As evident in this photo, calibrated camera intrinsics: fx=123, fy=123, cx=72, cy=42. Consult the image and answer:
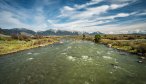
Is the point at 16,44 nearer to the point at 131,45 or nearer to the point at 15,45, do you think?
the point at 15,45

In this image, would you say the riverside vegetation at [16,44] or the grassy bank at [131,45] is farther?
the riverside vegetation at [16,44]

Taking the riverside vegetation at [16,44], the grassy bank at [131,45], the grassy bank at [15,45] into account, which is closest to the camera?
the grassy bank at [131,45]

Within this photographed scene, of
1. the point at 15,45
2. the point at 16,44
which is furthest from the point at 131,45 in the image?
the point at 16,44

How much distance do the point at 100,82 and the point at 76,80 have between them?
434 cm

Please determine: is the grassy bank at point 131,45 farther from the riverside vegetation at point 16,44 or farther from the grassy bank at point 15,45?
the riverside vegetation at point 16,44

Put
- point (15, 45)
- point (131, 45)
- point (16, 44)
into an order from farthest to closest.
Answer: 1. point (16, 44)
2. point (15, 45)
3. point (131, 45)

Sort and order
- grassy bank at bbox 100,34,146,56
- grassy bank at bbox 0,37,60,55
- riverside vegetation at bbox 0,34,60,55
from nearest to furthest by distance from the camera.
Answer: grassy bank at bbox 100,34,146,56, grassy bank at bbox 0,37,60,55, riverside vegetation at bbox 0,34,60,55

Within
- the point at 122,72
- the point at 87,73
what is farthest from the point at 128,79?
the point at 87,73

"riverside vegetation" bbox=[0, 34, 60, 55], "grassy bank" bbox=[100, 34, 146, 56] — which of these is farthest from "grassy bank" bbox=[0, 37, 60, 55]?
"grassy bank" bbox=[100, 34, 146, 56]

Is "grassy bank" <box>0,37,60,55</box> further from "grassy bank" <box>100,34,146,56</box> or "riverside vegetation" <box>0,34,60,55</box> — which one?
"grassy bank" <box>100,34,146,56</box>

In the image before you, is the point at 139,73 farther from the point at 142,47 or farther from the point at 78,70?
the point at 142,47

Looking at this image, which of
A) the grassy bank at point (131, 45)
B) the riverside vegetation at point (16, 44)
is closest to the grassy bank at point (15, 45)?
the riverside vegetation at point (16, 44)

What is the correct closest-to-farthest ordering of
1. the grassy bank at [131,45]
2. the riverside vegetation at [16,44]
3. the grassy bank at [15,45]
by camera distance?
the grassy bank at [131,45] → the grassy bank at [15,45] → the riverside vegetation at [16,44]

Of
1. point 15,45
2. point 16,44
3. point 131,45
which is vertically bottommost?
point 15,45
